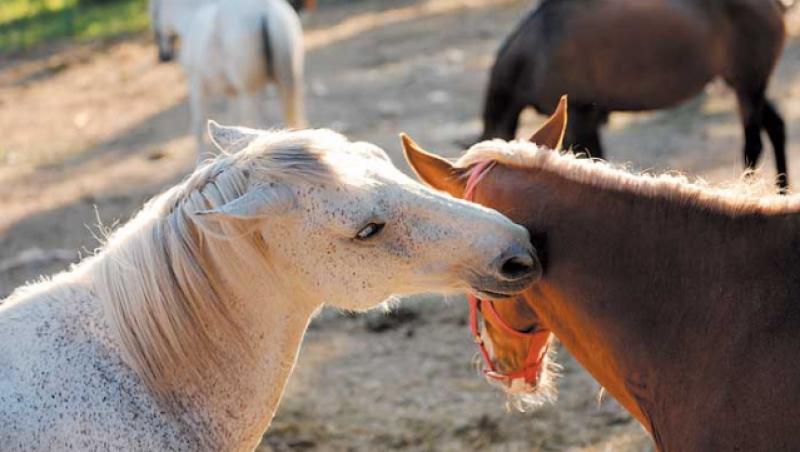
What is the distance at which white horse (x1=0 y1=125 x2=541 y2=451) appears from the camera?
2.13m

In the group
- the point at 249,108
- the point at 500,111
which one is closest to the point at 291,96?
the point at 249,108

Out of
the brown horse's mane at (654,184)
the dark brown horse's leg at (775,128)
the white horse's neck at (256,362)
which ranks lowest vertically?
the dark brown horse's leg at (775,128)

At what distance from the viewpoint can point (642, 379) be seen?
240 centimetres

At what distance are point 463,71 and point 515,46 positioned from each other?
14.9 ft

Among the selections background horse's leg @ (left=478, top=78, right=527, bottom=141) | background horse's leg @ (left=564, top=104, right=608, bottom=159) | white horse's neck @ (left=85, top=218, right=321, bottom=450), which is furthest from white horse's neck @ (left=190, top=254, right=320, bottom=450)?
background horse's leg @ (left=478, top=78, right=527, bottom=141)

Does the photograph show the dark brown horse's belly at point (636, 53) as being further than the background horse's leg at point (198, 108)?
No

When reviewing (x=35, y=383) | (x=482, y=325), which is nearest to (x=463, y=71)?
(x=482, y=325)

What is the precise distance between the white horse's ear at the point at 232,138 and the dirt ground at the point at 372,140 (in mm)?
2108

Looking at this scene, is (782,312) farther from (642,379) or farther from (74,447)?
(74,447)

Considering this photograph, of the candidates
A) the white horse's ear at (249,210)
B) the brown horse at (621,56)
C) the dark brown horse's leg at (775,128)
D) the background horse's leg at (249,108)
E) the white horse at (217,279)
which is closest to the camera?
the white horse's ear at (249,210)

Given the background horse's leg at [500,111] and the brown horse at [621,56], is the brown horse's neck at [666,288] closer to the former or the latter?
the brown horse at [621,56]

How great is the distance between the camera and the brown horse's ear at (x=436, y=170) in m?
2.61

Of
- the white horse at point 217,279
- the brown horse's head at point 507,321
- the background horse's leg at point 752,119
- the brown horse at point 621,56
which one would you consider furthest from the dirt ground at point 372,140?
the white horse at point 217,279

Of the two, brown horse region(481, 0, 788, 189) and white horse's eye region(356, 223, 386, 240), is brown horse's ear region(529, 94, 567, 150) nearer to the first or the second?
white horse's eye region(356, 223, 386, 240)
